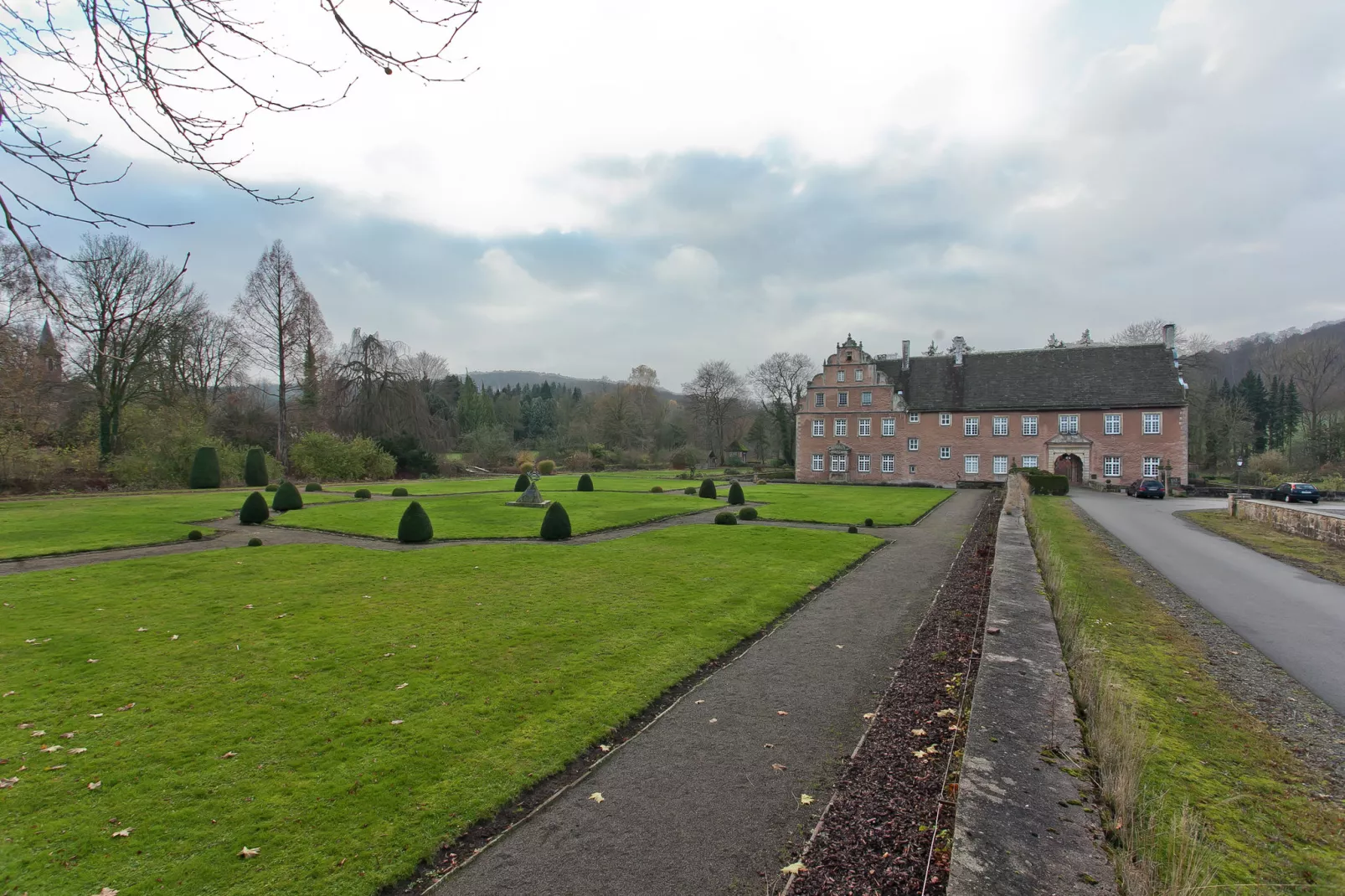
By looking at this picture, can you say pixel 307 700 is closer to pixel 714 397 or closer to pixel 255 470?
pixel 255 470

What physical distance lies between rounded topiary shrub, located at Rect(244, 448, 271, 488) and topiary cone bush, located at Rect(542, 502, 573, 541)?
26.2 metres

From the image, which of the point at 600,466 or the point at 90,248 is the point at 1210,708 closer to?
the point at 90,248

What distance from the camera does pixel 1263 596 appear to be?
439 inches

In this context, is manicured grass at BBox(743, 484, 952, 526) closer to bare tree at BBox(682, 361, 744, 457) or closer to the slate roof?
the slate roof

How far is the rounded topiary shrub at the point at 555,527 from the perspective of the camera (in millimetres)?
17000

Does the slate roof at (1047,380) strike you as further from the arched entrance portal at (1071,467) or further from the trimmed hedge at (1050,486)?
the trimmed hedge at (1050,486)

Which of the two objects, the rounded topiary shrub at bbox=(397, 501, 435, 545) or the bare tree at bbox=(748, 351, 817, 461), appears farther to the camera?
the bare tree at bbox=(748, 351, 817, 461)

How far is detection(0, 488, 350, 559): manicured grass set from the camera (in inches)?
611

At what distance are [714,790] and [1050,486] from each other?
39981mm

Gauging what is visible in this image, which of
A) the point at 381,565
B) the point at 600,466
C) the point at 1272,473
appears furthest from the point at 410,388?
the point at 1272,473

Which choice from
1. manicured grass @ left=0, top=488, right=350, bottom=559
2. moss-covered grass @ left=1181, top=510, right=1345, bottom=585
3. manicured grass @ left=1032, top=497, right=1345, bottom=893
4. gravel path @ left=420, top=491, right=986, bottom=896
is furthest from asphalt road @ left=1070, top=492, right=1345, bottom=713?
manicured grass @ left=0, top=488, right=350, bottom=559

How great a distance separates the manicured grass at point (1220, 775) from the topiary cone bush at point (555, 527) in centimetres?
1215

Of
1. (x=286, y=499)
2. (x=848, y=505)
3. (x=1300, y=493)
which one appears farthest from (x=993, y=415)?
(x=286, y=499)

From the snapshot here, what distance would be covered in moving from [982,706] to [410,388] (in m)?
48.9
